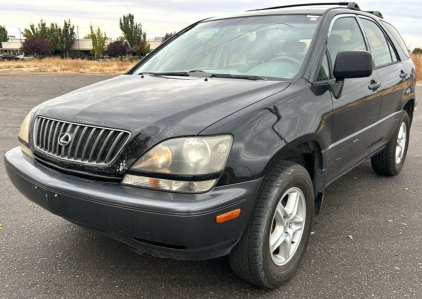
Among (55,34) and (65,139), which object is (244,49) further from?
(55,34)

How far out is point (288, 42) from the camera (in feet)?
10.3

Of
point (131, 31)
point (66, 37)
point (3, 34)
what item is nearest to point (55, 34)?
point (66, 37)

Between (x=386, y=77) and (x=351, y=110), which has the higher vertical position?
(x=386, y=77)

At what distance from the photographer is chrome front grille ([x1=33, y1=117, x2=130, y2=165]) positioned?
2.16 meters

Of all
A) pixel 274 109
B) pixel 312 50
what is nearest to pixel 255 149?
pixel 274 109

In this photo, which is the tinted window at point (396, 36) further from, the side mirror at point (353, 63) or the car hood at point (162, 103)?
the car hood at point (162, 103)

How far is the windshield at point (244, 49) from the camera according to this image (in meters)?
3.04

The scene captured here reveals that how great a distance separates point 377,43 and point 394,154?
1.28 metres

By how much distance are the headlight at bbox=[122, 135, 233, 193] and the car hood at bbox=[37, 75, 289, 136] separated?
8cm

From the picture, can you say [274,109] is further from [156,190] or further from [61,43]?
[61,43]

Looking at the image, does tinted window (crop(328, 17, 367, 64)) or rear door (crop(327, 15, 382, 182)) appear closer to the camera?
rear door (crop(327, 15, 382, 182))

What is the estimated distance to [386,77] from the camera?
3957 millimetres

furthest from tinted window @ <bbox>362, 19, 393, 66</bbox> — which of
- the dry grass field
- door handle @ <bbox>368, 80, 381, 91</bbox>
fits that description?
the dry grass field

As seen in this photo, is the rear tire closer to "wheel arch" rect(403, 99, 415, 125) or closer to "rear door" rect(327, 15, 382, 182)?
"wheel arch" rect(403, 99, 415, 125)
